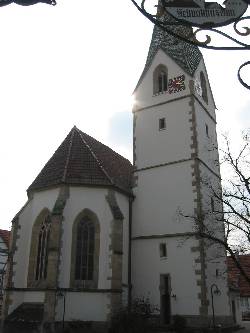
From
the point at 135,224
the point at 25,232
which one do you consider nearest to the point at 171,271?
the point at 135,224

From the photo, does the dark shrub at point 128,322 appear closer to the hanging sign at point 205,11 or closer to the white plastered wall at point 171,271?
the white plastered wall at point 171,271

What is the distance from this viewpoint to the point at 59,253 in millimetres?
19547

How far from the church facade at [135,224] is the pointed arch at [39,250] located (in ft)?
0.17

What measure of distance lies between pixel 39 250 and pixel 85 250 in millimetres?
2605

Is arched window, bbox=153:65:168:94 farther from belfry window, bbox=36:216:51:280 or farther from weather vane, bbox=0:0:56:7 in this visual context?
weather vane, bbox=0:0:56:7

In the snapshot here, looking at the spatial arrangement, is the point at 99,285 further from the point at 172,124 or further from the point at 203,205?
the point at 172,124

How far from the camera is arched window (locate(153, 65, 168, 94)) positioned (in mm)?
25578

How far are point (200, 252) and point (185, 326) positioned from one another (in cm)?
347

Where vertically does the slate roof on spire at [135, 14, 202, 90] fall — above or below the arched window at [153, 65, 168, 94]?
above

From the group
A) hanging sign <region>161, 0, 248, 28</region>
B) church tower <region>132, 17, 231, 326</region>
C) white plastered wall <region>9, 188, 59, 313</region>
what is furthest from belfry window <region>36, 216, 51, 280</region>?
hanging sign <region>161, 0, 248, 28</region>

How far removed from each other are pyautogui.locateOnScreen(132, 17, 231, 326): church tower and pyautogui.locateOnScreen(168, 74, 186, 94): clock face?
6 cm

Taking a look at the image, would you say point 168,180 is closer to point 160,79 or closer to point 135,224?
point 135,224

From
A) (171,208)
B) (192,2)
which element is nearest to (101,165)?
(171,208)

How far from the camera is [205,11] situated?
370 centimetres
